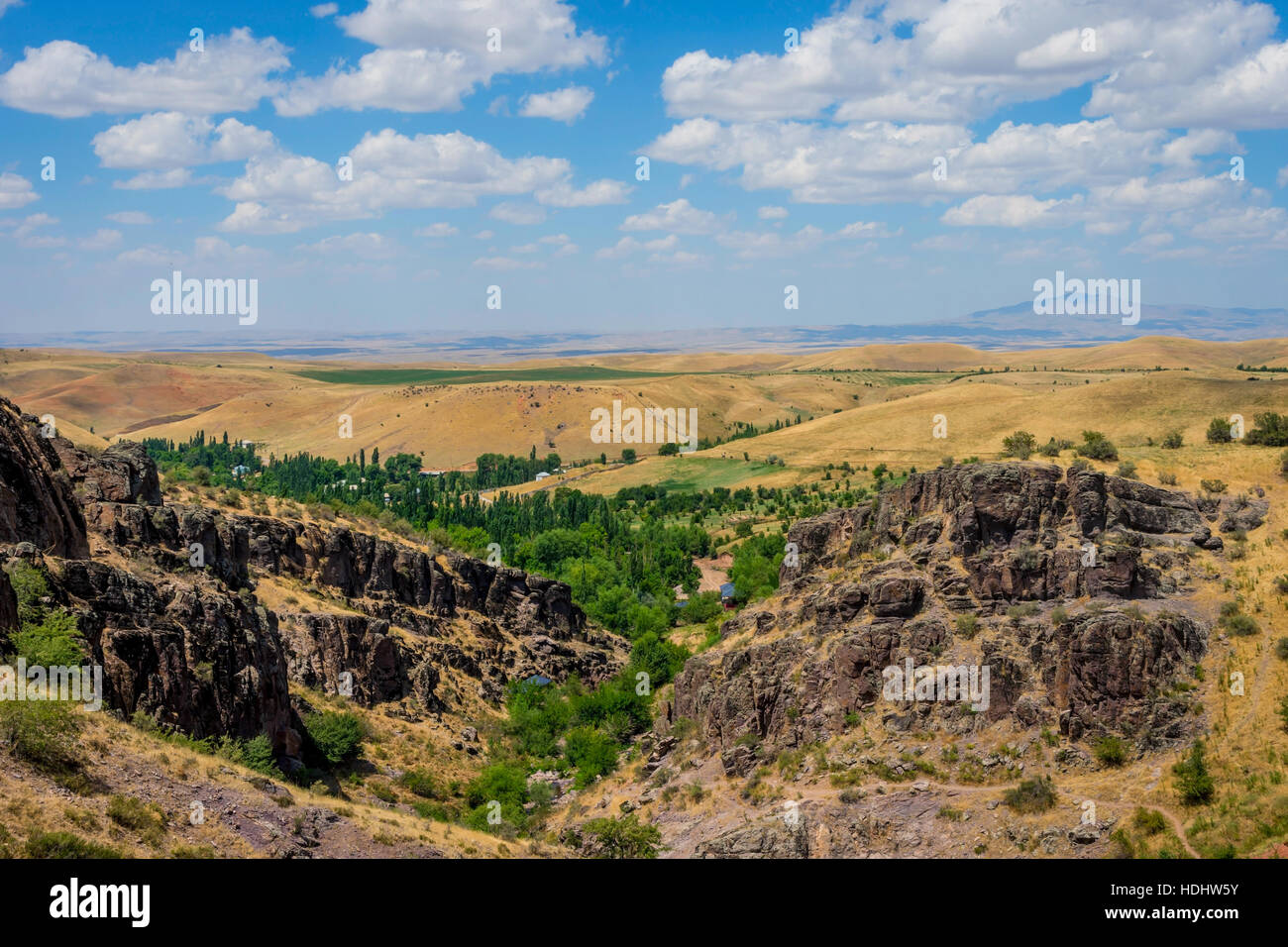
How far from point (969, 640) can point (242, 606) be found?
89.3ft

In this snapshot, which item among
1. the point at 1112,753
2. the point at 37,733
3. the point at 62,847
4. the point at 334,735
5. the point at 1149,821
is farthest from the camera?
the point at 334,735

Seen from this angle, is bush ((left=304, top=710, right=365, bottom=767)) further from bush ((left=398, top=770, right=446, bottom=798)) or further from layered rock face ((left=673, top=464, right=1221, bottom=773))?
layered rock face ((left=673, top=464, right=1221, bottom=773))

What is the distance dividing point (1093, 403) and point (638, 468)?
67330mm

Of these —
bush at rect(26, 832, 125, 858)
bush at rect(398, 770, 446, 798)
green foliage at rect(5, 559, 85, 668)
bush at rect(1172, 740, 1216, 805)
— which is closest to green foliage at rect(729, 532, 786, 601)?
bush at rect(398, 770, 446, 798)

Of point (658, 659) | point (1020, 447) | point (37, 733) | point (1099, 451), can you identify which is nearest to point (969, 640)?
point (1099, 451)

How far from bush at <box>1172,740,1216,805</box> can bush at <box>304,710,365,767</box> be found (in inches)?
1212

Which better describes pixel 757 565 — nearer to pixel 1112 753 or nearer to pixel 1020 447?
pixel 1020 447

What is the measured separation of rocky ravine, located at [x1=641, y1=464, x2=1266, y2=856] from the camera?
36.8 m

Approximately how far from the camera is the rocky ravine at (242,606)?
115 feet

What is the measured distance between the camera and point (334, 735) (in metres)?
46.2

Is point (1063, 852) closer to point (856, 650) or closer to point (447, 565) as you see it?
point (856, 650)

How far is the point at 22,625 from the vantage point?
101 feet

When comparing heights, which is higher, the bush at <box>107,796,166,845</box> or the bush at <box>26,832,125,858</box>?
the bush at <box>26,832,125,858</box>
